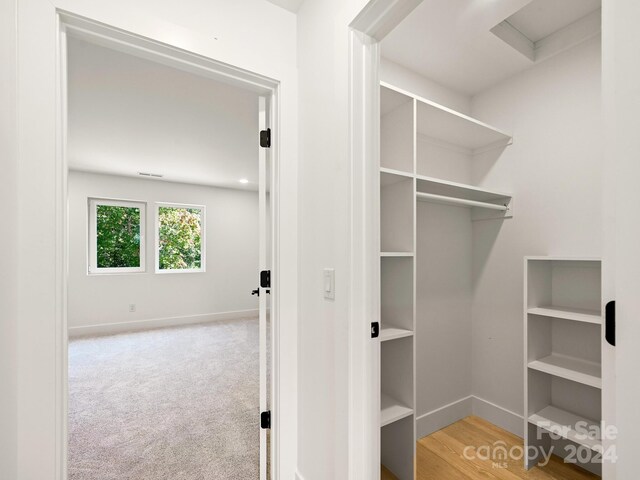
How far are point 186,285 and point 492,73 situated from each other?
519cm

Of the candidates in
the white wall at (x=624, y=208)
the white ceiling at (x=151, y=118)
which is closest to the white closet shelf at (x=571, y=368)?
the white wall at (x=624, y=208)

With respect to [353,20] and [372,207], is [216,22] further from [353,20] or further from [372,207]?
[372,207]

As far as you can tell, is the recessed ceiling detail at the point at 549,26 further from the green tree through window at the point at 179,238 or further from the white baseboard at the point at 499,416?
the green tree through window at the point at 179,238

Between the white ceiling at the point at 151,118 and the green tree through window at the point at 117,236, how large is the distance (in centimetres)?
76

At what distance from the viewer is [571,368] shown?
1.81m

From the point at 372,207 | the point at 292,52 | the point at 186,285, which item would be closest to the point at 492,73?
the point at 292,52

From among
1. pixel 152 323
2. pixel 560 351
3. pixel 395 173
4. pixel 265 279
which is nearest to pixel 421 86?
pixel 395 173

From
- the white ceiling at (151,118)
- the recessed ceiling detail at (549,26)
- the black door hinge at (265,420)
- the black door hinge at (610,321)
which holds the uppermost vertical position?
the recessed ceiling detail at (549,26)

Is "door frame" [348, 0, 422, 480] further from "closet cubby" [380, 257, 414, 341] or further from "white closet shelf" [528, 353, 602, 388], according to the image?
"white closet shelf" [528, 353, 602, 388]

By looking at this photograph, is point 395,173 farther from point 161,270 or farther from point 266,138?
point 161,270

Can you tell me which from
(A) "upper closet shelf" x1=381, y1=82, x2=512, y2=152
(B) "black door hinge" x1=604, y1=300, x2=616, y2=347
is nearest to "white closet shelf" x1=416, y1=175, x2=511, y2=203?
(A) "upper closet shelf" x1=381, y1=82, x2=512, y2=152

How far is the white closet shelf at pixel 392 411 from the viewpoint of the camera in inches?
61.6

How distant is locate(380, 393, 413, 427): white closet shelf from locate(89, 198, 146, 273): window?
15.6 feet

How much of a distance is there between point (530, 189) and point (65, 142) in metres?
2.58
